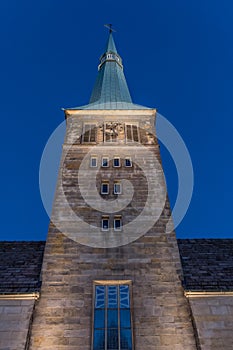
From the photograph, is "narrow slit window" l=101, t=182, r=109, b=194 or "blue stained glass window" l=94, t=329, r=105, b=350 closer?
"blue stained glass window" l=94, t=329, r=105, b=350

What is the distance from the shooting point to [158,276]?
57.5 feet

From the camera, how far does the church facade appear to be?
1534cm

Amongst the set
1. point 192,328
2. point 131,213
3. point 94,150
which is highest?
point 94,150

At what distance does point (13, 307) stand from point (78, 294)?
277cm

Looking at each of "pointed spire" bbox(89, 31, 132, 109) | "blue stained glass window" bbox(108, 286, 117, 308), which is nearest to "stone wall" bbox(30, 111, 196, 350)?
"blue stained glass window" bbox(108, 286, 117, 308)

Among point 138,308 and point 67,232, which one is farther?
point 67,232

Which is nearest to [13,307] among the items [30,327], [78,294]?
[30,327]

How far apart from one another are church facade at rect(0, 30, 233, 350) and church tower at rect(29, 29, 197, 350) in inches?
1.8

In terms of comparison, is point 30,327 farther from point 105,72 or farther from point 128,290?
point 105,72

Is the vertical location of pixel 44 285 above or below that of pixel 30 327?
above

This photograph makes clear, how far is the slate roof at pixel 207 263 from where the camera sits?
17062 millimetres

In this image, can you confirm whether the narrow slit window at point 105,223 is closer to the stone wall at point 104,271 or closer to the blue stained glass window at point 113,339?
the stone wall at point 104,271

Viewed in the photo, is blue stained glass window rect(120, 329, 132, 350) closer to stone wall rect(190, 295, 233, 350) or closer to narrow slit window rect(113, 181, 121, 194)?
stone wall rect(190, 295, 233, 350)

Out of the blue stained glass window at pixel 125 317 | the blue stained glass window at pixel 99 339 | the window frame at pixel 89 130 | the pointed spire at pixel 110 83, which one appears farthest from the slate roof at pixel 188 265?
the pointed spire at pixel 110 83
